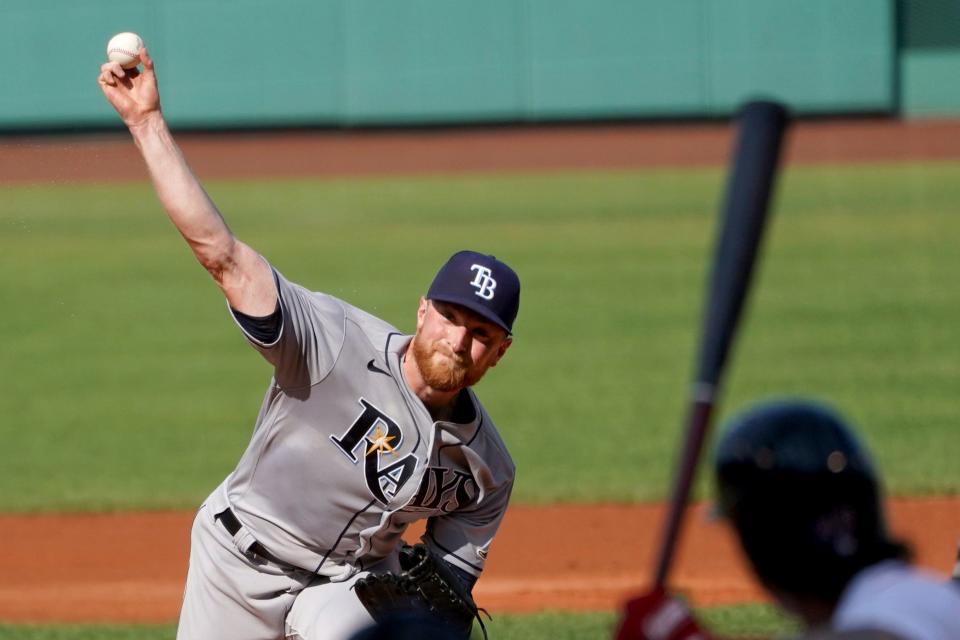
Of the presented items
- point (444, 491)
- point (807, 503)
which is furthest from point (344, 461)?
point (807, 503)

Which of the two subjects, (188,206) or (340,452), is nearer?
(188,206)

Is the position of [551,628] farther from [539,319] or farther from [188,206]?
[539,319]

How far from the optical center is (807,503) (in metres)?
2.21

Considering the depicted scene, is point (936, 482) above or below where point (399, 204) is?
above

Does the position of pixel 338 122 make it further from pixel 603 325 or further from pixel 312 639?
pixel 312 639

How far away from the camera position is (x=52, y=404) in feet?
36.2

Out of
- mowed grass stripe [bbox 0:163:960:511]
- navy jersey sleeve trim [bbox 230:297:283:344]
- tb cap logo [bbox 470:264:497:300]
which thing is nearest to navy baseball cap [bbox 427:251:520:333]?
tb cap logo [bbox 470:264:497:300]

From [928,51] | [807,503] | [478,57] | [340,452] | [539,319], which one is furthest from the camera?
[928,51]

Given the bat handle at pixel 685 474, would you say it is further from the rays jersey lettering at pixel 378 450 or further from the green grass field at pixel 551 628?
the green grass field at pixel 551 628

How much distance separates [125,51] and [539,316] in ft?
32.6

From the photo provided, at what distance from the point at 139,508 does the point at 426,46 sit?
19.0m

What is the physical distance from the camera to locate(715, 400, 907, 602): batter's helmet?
2207mm

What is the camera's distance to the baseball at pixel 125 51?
158 inches

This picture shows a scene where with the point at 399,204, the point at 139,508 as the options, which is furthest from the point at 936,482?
the point at 399,204
